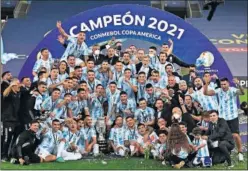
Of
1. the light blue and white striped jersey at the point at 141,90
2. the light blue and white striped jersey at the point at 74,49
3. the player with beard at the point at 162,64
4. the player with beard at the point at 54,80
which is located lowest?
the light blue and white striped jersey at the point at 141,90

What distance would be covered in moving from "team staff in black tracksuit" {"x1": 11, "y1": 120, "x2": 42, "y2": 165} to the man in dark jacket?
2171 millimetres

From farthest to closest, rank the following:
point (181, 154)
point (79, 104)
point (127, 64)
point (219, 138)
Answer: point (127, 64)
point (79, 104)
point (219, 138)
point (181, 154)

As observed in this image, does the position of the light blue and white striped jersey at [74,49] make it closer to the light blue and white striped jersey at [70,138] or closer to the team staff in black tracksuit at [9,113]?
the team staff in black tracksuit at [9,113]

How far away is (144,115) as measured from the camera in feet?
19.9

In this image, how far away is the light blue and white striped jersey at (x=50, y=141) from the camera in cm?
594

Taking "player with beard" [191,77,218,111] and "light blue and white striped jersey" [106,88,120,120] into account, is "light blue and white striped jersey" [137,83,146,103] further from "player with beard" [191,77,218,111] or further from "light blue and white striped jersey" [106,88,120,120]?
"player with beard" [191,77,218,111]

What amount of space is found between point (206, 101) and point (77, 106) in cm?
170

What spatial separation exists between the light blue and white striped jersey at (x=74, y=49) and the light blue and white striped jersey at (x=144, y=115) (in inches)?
41.2

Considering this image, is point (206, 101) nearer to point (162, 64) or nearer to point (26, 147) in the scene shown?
point (162, 64)

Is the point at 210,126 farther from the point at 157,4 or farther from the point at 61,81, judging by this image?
the point at 157,4

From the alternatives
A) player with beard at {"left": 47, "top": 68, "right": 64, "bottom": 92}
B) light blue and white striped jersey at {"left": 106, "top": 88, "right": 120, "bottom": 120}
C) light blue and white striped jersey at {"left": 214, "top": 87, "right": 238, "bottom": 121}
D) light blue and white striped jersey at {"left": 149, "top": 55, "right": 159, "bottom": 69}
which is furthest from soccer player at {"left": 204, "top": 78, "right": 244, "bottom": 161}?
player with beard at {"left": 47, "top": 68, "right": 64, "bottom": 92}

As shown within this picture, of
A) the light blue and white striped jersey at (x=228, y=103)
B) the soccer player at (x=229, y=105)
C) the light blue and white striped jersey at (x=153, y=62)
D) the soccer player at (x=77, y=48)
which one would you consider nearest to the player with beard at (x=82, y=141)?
the soccer player at (x=77, y=48)

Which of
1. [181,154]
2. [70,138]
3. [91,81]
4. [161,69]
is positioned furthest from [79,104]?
[181,154]

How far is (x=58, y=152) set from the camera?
5.94 metres
